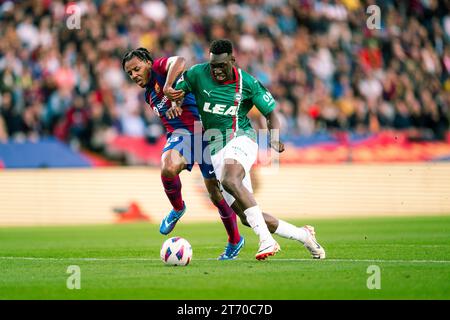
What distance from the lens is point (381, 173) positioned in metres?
24.9

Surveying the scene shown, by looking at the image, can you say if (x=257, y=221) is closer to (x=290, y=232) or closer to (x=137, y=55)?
(x=290, y=232)

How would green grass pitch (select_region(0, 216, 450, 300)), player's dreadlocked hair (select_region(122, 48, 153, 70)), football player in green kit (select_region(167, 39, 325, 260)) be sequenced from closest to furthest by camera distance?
1. green grass pitch (select_region(0, 216, 450, 300))
2. football player in green kit (select_region(167, 39, 325, 260))
3. player's dreadlocked hair (select_region(122, 48, 153, 70))

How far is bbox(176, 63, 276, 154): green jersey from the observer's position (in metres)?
11.2

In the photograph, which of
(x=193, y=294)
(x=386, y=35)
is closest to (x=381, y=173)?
(x=386, y=35)

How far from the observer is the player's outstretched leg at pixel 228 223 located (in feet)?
39.8

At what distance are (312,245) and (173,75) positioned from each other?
279 cm

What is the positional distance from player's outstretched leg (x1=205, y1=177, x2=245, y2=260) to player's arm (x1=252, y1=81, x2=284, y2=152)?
1481 mm

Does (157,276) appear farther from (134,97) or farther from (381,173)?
(381,173)

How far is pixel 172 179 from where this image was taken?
12.7m

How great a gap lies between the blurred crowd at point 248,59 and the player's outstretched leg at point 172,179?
10306 millimetres

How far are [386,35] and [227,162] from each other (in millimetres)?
18234

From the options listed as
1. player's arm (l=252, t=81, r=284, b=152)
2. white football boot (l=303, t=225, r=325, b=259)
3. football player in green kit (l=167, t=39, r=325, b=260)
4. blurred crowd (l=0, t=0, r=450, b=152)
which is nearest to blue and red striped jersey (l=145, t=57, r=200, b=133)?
football player in green kit (l=167, t=39, r=325, b=260)

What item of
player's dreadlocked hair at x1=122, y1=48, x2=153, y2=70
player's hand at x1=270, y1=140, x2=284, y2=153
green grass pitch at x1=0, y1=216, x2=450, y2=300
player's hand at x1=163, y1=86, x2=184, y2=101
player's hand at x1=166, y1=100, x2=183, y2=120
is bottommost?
green grass pitch at x1=0, y1=216, x2=450, y2=300

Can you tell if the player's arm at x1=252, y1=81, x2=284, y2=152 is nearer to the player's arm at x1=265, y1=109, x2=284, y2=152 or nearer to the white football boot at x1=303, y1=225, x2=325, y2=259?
the player's arm at x1=265, y1=109, x2=284, y2=152
